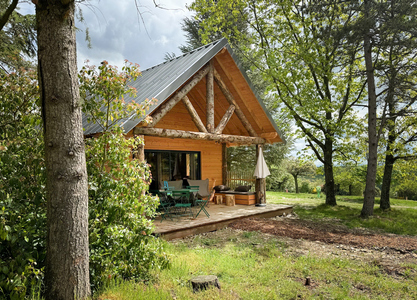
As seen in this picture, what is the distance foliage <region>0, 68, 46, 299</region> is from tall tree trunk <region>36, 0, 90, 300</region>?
22cm

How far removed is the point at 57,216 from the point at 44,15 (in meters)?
2.07

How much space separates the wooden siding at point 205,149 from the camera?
35.1ft

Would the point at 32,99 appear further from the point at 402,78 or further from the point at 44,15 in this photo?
the point at 402,78

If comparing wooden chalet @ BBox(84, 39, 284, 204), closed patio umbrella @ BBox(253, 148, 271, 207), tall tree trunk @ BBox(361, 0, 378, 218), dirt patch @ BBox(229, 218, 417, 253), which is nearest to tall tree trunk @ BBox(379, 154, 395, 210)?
tall tree trunk @ BBox(361, 0, 378, 218)

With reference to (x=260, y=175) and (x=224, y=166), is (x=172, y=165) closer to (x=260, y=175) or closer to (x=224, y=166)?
(x=224, y=166)

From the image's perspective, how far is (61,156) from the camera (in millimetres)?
3125

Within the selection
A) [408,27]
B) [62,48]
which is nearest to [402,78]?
[408,27]

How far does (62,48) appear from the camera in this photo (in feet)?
10.3

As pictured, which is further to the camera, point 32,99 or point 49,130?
point 32,99

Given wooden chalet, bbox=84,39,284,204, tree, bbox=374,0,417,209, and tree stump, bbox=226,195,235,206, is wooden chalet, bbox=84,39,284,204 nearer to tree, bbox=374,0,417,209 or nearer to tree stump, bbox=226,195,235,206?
tree stump, bbox=226,195,235,206

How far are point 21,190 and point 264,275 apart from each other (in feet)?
11.1

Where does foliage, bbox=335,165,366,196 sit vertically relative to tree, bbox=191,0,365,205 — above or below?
below

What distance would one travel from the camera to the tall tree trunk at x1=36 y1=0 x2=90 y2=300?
306cm

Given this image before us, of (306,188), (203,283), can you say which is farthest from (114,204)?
(306,188)
